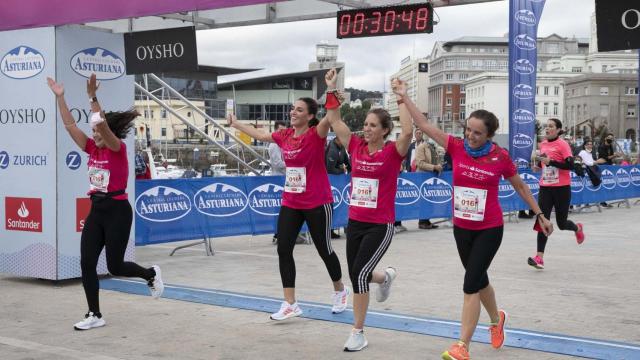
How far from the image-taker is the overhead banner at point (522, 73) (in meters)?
17.0

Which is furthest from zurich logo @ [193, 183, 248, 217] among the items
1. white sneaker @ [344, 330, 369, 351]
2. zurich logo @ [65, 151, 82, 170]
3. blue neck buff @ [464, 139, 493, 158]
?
blue neck buff @ [464, 139, 493, 158]

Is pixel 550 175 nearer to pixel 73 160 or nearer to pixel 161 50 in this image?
pixel 161 50

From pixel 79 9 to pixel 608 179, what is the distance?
1708 centimetres

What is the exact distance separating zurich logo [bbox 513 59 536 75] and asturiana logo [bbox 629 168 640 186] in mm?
7452

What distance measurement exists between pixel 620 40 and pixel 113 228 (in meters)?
4.49

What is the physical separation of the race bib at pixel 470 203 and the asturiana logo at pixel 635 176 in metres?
19.2

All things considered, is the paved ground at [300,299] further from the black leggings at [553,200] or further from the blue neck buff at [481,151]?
the blue neck buff at [481,151]

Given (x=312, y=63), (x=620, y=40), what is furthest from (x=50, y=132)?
(x=312, y=63)

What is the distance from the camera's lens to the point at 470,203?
5449mm

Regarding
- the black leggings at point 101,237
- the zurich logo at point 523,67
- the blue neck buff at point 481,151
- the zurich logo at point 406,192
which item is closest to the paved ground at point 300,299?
the black leggings at point 101,237

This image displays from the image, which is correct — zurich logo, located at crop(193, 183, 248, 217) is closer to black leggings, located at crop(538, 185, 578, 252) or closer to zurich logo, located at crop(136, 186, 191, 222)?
zurich logo, located at crop(136, 186, 191, 222)

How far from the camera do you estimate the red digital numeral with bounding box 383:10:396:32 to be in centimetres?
743

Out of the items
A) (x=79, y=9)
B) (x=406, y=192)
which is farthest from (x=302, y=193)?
(x=406, y=192)

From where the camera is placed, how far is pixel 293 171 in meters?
6.80
